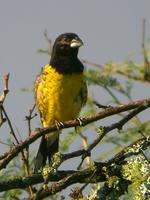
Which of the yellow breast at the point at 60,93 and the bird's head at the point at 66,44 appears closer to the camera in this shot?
the yellow breast at the point at 60,93

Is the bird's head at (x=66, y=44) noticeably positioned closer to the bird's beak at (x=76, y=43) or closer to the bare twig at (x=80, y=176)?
the bird's beak at (x=76, y=43)

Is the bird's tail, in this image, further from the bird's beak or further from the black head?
the bird's beak

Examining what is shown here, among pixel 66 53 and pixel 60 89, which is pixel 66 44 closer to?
pixel 66 53

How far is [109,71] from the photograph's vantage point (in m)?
2.85

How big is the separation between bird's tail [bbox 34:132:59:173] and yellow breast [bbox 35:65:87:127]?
255mm

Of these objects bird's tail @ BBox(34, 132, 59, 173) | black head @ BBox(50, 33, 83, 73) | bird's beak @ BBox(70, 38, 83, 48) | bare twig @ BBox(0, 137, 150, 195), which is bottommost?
bird's tail @ BBox(34, 132, 59, 173)

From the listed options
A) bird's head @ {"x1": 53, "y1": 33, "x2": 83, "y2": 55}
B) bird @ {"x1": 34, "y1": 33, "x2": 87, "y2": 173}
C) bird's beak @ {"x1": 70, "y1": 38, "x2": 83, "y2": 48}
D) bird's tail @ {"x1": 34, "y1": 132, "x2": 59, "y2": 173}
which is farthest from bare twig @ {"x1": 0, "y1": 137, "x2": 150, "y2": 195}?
bird's head @ {"x1": 53, "y1": 33, "x2": 83, "y2": 55}

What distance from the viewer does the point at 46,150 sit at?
4895 mm

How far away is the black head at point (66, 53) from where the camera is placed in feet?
16.2

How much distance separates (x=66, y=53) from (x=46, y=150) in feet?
2.92

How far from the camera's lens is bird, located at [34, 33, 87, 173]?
4.76m

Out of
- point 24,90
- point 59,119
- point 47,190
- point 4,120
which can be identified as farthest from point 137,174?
point 59,119

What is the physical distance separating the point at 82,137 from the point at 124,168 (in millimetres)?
1580

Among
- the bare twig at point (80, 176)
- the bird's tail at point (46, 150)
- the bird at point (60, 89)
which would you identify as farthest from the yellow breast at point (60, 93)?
the bare twig at point (80, 176)
